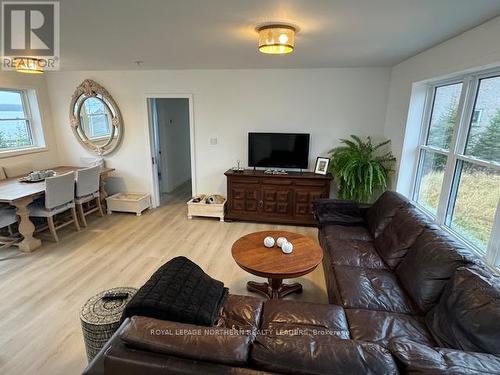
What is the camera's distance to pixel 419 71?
3.15 meters

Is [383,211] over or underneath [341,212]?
over

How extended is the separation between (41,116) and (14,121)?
415 millimetres

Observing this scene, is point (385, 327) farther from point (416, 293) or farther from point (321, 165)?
point (321, 165)

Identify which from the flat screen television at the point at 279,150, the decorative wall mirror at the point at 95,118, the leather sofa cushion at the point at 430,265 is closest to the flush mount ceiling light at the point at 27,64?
the decorative wall mirror at the point at 95,118

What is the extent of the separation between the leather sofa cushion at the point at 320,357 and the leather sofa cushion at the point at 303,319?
0.49 meters

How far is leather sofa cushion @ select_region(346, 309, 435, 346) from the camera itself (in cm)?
158

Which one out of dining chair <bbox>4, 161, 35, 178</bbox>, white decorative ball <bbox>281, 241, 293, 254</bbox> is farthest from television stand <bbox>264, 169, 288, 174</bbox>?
dining chair <bbox>4, 161, 35, 178</bbox>

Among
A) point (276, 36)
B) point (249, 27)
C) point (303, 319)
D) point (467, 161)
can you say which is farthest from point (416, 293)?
point (249, 27)

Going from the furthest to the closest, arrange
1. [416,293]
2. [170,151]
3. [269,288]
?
[170,151] → [269,288] → [416,293]

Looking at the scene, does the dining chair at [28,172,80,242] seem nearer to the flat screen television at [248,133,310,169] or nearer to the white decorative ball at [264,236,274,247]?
the flat screen television at [248,133,310,169]

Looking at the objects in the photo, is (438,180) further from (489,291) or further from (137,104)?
(137,104)

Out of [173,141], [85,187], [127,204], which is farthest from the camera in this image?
[173,141]

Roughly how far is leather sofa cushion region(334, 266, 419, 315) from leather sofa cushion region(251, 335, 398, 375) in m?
0.86

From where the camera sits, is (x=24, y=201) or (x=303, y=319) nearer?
(x=303, y=319)
